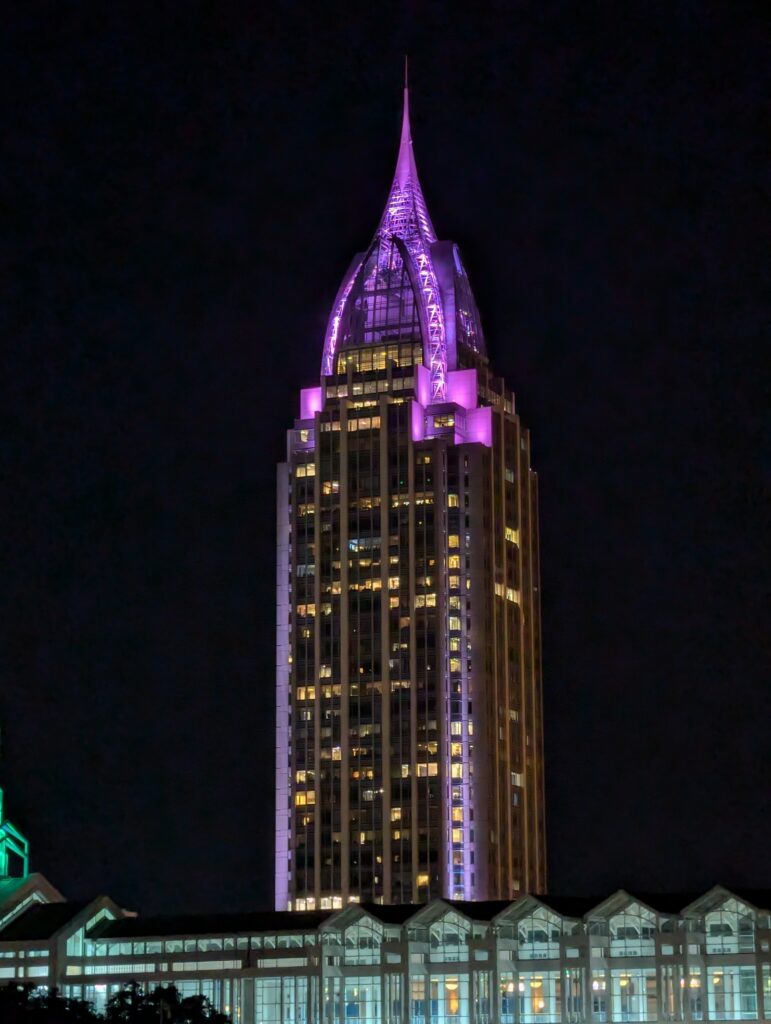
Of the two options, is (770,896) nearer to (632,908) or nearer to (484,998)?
(632,908)

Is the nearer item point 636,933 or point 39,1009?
point 39,1009

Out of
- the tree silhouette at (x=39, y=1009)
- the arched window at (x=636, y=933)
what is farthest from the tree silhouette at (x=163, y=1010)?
the arched window at (x=636, y=933)

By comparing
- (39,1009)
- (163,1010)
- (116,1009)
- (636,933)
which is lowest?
(39,1009)

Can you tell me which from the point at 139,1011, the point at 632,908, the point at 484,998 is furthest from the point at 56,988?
the point at 632,908

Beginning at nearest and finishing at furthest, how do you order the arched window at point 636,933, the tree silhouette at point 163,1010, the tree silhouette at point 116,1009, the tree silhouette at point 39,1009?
the tree silhouette at point 39,1009 → the tree silhouette at point 116,1009 → the tree silhouette at point 163,1010 → the arched window at point 636,933

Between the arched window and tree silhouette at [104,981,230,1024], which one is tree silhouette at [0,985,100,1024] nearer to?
tree silhouette at [104,981,230,1024]

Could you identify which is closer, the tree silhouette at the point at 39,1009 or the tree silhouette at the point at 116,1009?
the tree silhouette at the point at 39,1009

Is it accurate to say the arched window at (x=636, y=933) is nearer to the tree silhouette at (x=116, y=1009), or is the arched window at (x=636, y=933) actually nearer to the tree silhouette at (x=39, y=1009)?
the tree silhouette at (x=116, y=1009)

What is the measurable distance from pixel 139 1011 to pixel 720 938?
152 ft

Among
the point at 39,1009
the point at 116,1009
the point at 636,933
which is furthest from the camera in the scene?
the point at 636,933

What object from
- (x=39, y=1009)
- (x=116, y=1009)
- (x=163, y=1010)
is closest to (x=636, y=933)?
(x=163, y=1010)

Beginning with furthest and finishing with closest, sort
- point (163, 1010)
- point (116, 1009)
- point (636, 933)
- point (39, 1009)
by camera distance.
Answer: point (636, 933)
point (116, 1009)
point (163, 1010)
point (39, 1009)

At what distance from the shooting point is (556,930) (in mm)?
199500

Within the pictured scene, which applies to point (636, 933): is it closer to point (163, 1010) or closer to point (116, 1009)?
point (163, 1010)
